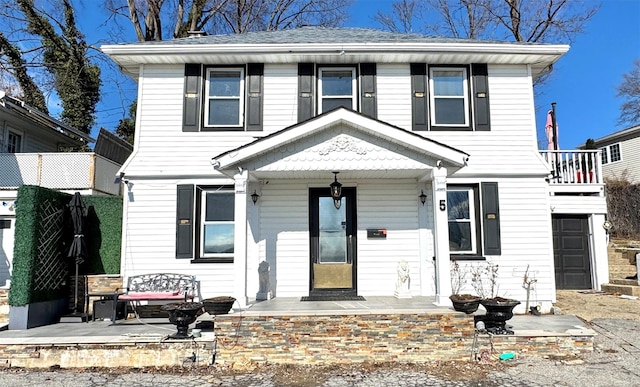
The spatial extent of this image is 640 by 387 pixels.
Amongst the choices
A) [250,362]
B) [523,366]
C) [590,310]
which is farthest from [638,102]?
[250,362]

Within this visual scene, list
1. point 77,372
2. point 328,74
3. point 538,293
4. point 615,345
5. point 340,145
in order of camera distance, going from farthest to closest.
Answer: point 328,74 < point 538,293 < point 340,145 < point 615,345 < point 77,372

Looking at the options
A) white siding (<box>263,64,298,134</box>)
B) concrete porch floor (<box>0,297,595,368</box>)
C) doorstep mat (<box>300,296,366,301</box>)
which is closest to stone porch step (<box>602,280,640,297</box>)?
concrete porch floor (<box>0,297,595,368</box>)

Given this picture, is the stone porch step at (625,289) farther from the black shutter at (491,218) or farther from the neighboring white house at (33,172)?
the neighboring white house at (33,172)

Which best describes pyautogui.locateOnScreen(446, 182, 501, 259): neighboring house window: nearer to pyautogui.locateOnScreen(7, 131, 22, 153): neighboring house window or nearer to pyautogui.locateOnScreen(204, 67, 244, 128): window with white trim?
pyautogui.locateOnScreen(204, 67, 244, 128): window with white trim

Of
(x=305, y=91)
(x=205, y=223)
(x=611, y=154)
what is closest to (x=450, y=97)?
(x=305, y=91)

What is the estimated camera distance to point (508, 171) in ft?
28.6

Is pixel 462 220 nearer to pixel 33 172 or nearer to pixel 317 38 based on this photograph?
pixel 317 38

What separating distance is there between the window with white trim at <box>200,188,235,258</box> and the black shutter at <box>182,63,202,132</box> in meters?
1.49

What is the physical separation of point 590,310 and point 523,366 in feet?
13.1

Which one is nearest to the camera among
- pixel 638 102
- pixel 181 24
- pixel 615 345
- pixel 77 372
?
pixel 77 372

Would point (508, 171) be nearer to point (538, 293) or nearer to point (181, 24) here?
point (538, 293)

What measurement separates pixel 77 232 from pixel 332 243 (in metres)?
5.13

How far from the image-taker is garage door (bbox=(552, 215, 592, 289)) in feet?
Answer: 35.6

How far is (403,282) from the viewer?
8.14 m
